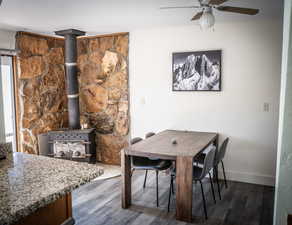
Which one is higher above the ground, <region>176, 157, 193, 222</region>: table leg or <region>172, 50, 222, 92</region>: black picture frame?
<region>172, 50, 222, 92</region>: black picture frame

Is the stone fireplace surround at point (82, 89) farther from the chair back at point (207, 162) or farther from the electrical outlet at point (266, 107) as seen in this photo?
the electrical outlet at point (266, 107)

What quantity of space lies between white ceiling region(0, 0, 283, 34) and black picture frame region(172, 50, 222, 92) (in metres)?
0.46

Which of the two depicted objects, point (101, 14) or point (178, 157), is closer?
point (178, 157)

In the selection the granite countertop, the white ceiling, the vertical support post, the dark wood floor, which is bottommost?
the dark wood floor

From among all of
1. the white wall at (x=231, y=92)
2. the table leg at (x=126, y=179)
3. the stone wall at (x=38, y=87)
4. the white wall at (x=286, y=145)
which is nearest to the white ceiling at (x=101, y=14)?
the white wall at (x=231, y=92)

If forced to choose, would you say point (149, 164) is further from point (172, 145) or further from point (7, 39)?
point (7, 39)

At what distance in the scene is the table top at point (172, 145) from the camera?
270 cm

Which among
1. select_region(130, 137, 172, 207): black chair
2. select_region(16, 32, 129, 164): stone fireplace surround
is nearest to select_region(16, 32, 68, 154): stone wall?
select_region(16, 32, 129, 164): stone fireplace surround

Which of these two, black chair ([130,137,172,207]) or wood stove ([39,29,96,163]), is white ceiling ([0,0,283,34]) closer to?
wood stove ([39,29,96,163])

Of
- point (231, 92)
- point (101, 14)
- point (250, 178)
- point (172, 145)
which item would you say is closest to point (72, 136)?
point (172, 145)

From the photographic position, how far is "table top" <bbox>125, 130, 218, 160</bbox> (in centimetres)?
270

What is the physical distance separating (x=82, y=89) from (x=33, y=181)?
140 inches

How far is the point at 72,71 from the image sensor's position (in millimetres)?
4238

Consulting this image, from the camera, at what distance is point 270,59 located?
3480 mm
